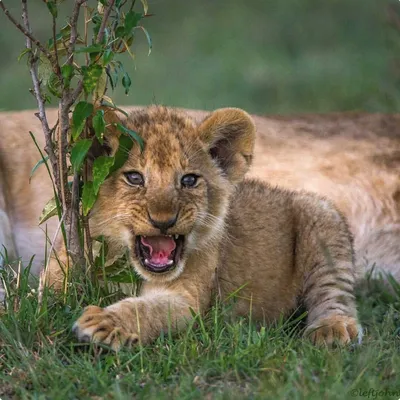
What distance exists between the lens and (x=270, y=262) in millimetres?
5035

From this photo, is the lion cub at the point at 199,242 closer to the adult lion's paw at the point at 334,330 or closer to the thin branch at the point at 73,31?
the adult lion's paw at the point at 334,330

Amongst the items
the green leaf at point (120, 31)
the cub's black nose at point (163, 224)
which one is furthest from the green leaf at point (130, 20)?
the cub's black nose at point (163, 224)

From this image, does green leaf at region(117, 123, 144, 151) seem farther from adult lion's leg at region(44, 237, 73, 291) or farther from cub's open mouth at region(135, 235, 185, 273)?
adult lion's leg at region(44, 237, 73, 291)

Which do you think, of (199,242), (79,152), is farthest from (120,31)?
(199,242)

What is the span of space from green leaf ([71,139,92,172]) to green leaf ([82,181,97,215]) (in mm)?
137

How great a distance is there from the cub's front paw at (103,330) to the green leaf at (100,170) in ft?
1.67

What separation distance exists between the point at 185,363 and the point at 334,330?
2.86 ft

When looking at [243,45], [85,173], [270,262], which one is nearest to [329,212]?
[270,262]

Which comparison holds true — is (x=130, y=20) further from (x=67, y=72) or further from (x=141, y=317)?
(x=141, y=317)

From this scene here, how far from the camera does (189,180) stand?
14.4ft

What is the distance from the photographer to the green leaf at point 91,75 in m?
4.27

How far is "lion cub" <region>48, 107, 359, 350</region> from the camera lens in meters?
4.16

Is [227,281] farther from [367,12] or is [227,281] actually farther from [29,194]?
[367,12]

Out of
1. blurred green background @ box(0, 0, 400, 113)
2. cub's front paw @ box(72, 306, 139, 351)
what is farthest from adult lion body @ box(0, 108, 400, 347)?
blurred green background @ box(0, 0, 400, 113)
